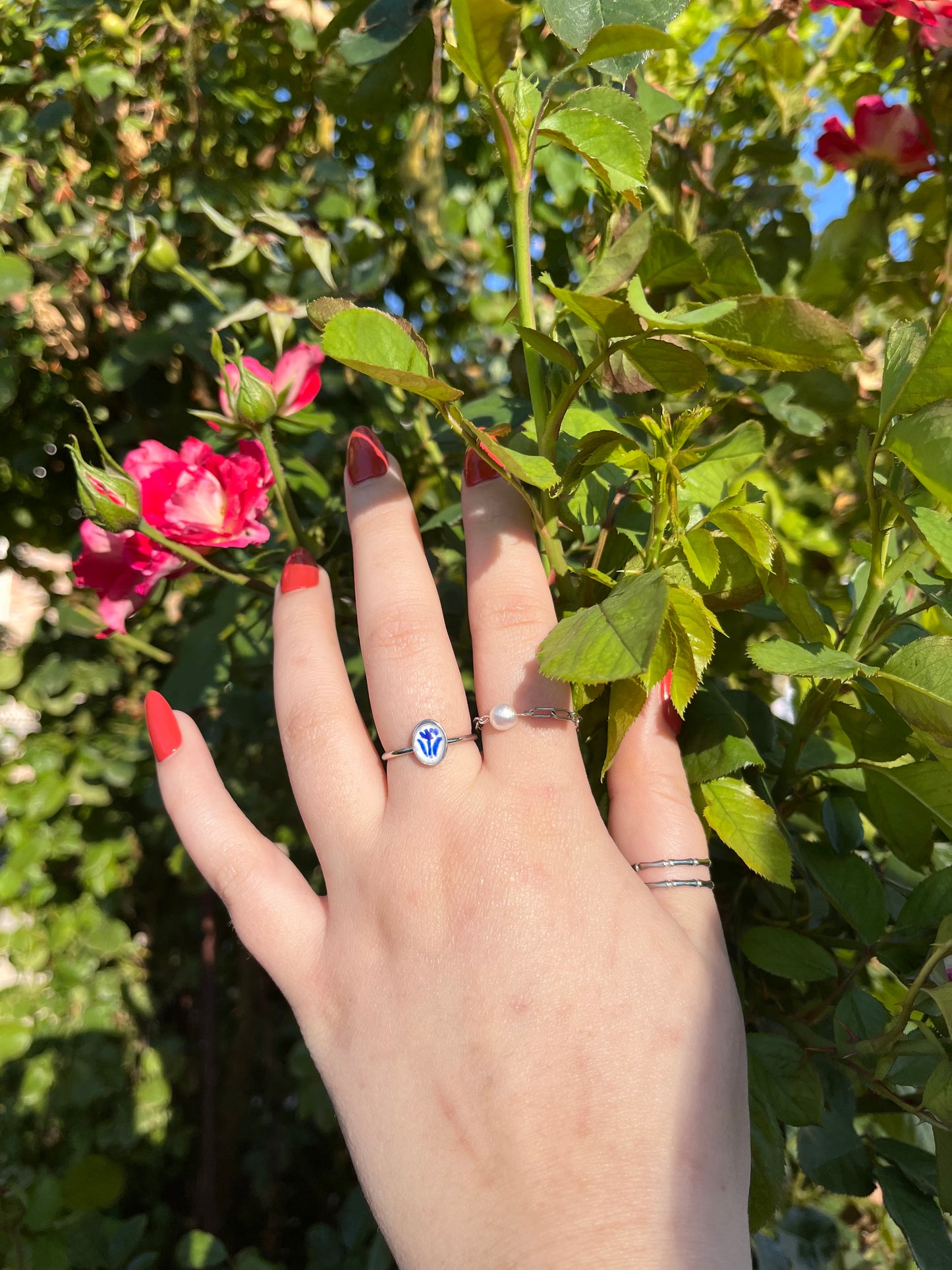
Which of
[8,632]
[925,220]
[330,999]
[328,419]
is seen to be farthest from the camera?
[8,632]

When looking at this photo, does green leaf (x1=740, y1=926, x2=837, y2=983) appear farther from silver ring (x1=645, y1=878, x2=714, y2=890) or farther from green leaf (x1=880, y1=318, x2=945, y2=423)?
green leaf (x1=880, y1=318, x2=945, y2=423)

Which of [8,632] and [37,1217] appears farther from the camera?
[8,632]

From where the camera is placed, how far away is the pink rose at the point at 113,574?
84cm

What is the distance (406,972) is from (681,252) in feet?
1.87

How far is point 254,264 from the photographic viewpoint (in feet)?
3.65

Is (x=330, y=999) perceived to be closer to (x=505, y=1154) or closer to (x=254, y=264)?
(x=505, y=1154)

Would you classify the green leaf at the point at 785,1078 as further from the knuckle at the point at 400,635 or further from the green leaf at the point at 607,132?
the green leaf at the point at 607,132

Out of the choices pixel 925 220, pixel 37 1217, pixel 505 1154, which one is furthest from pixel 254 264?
pixel 37 1217

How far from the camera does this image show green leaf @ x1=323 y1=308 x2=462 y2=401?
47 centimetres

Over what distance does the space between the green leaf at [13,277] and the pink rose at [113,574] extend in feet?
1.29

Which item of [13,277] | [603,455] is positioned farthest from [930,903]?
[13,277]

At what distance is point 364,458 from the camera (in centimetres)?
76

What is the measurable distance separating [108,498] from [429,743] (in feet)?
1.19

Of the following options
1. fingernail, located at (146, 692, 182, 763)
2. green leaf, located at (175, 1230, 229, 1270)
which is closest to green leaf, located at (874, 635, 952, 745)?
fingernail, located at (146, 692, 182, 763)
